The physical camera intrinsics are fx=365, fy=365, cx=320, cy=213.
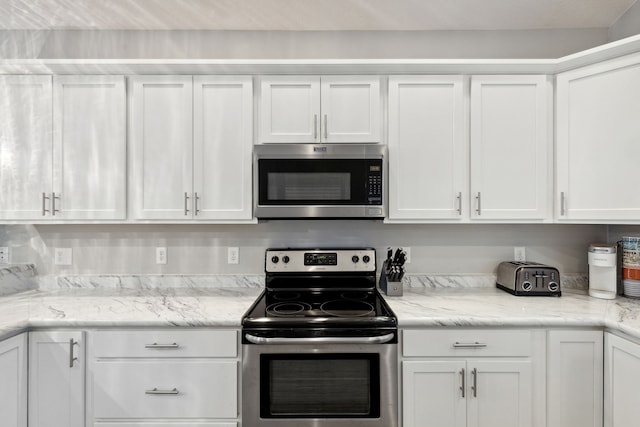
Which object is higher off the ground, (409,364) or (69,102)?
(69,102)

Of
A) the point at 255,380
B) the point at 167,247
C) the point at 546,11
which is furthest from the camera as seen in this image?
the point at 167,247

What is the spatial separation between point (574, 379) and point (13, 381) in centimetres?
262

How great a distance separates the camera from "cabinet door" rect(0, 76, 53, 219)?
6.93 ft

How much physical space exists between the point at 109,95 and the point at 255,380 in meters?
1.80

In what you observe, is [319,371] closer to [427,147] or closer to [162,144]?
[427,147]

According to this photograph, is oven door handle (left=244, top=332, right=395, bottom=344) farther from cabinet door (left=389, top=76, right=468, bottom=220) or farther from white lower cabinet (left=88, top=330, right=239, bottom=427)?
cabinet door (left=389, top=76, right=468, bottom=220)

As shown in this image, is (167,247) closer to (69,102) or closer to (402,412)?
(69,102)

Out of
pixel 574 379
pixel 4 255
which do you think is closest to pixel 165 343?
pixel 4 255

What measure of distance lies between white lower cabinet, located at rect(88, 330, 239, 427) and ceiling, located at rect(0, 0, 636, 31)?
1921 millimetres

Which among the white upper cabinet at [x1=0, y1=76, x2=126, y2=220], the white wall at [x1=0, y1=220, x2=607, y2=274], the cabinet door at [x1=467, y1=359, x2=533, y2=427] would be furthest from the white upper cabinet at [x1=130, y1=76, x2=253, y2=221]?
the cabinet door at [x1=467, y1=359, x2=533, y2=427]

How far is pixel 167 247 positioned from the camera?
2.46m

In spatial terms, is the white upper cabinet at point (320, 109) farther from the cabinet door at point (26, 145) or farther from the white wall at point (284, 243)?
the cabinet door at point (26, 145)

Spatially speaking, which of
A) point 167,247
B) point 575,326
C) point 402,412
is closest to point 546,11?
point 575,326

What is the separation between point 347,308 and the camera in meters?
1.92
